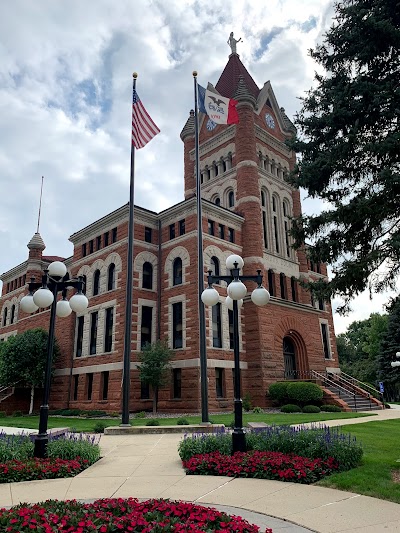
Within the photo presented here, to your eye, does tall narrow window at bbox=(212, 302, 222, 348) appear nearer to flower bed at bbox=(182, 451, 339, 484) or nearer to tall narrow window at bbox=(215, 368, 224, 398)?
tall narrow window at bbox=(215, 368, 224, 398)

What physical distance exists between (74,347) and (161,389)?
358 inches

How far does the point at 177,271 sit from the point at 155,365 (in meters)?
7.16

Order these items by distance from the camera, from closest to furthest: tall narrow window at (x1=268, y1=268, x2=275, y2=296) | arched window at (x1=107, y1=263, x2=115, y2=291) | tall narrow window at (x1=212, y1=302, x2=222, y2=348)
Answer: tall narrow window at (x1=212, y1=302, x2=222, y2=348), arched window at (x1=107, y1=263, x2=115, y2=291), tall narrow window at (x1=268, y1=268, x2=275, y2=296)

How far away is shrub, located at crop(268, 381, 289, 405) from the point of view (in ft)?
87.4

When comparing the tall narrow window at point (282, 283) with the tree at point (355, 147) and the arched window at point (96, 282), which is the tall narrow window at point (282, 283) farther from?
the tree at point (355, 147)

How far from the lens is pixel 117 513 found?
5.02 m

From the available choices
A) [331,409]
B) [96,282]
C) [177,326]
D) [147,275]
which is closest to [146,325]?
[177,326]

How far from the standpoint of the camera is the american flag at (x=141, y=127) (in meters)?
18.7

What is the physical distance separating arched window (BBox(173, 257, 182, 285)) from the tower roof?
1778 cm

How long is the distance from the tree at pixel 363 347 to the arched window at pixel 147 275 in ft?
111

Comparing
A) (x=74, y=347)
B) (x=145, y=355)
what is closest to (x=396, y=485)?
(x=145, y=355)

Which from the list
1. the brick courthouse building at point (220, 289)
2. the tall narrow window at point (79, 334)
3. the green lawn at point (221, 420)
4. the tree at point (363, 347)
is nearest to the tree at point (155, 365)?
the brick courthouse building at point (220, 289)

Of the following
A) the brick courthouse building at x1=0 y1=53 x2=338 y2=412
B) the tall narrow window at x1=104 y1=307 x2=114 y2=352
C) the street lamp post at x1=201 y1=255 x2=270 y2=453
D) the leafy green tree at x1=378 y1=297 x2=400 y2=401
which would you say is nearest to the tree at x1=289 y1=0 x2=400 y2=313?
the street lamp post at x1=201 y1=255 x2=270 y2=453

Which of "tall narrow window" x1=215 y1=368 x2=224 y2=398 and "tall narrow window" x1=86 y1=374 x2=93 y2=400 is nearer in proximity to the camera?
"tall narrow window" x1=215 y1=368 x2=224 y2=398
